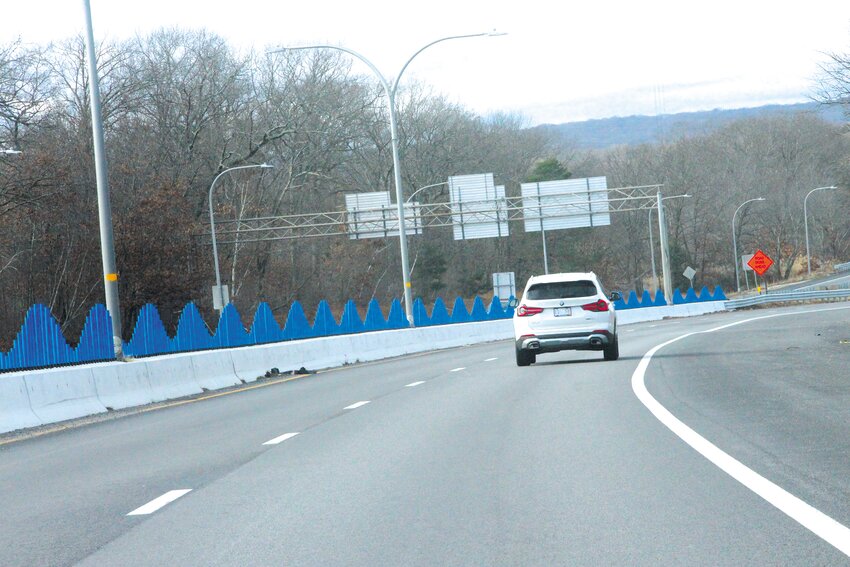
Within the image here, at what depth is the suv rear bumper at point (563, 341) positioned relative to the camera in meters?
24.2

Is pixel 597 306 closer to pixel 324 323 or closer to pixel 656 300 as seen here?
pixel 324 323

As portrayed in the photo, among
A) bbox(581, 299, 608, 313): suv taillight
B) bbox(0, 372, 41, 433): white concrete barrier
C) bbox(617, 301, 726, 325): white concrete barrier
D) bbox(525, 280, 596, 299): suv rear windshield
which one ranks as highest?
bbox(525, 280, 596, 299): suv rear windshield

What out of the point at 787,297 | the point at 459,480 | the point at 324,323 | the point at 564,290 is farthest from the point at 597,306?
the point at 787,297

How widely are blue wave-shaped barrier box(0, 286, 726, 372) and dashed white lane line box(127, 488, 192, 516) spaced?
18.1m

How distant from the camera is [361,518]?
7.98m

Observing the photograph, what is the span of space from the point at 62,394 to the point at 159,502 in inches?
365

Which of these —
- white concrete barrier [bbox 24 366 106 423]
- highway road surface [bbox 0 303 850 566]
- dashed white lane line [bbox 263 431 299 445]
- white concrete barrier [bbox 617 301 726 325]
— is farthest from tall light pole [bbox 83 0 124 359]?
white concrete barrier [bbox 617 301 726 325]

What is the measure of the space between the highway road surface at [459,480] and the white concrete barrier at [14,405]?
0.81m

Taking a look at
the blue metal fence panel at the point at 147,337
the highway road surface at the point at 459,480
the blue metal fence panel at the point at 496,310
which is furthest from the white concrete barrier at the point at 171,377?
the blue metal fence panel at the point at 496,310

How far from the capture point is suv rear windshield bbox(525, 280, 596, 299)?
81.1 ft

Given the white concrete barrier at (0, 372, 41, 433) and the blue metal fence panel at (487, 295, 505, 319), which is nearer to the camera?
the white concrete barrier at (0, 372, 41, 433)

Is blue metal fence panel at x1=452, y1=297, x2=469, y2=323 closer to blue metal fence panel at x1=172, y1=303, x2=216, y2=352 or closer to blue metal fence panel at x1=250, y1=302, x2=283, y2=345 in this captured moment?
blue metal fence panel at x1=250, y1=302, x2=283, y2=345

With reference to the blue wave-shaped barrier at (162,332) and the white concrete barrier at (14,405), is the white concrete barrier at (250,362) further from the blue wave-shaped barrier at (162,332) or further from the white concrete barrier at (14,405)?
Answer: the white concrete barrier at (14,405)

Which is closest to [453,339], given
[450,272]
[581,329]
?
[581,329]
